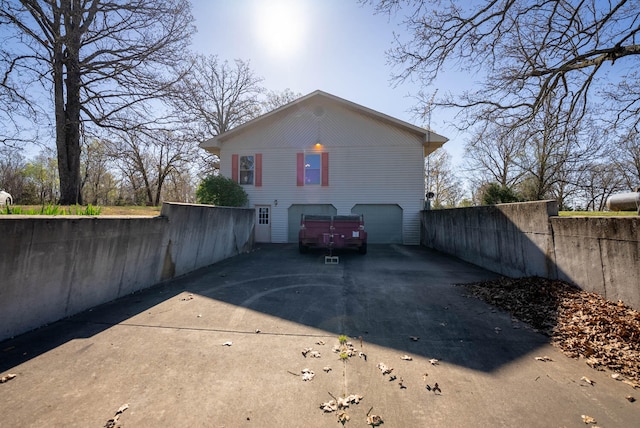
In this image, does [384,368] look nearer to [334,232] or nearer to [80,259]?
[80,259]

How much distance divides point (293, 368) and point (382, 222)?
1170 cm

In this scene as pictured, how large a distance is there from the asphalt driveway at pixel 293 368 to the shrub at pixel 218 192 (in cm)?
794

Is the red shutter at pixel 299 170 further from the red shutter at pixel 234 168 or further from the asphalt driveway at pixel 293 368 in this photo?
the asphalt driveway at pixel 293 368

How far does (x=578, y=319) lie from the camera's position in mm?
3744

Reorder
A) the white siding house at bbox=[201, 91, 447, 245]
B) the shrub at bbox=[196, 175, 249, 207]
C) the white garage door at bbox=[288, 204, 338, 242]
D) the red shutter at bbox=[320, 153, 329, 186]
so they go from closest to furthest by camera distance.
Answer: the shrub at bbox=[196, 175, 249, 207] < the white siding house at bbox=[201, 91, 447, 245] < the red shutter at bbox=[320, 153, 329, 186] < the white garage door at bbox=[288, 204, 338, 242]

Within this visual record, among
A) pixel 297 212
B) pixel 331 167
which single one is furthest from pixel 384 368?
pixel 331 167

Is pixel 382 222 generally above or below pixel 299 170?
below

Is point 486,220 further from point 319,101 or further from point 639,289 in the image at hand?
point 319,101

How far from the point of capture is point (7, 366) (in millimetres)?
2773

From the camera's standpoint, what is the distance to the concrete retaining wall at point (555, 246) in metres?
3.89

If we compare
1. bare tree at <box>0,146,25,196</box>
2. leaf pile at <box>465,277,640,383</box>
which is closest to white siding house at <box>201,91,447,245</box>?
leaf pile at <box>465,277,640,383</box>

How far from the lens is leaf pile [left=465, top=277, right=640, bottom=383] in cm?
297

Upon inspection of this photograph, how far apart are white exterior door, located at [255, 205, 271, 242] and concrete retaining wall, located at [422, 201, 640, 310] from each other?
8939mm

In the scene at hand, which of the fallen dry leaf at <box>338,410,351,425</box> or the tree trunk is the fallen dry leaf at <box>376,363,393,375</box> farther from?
the tree trunk
